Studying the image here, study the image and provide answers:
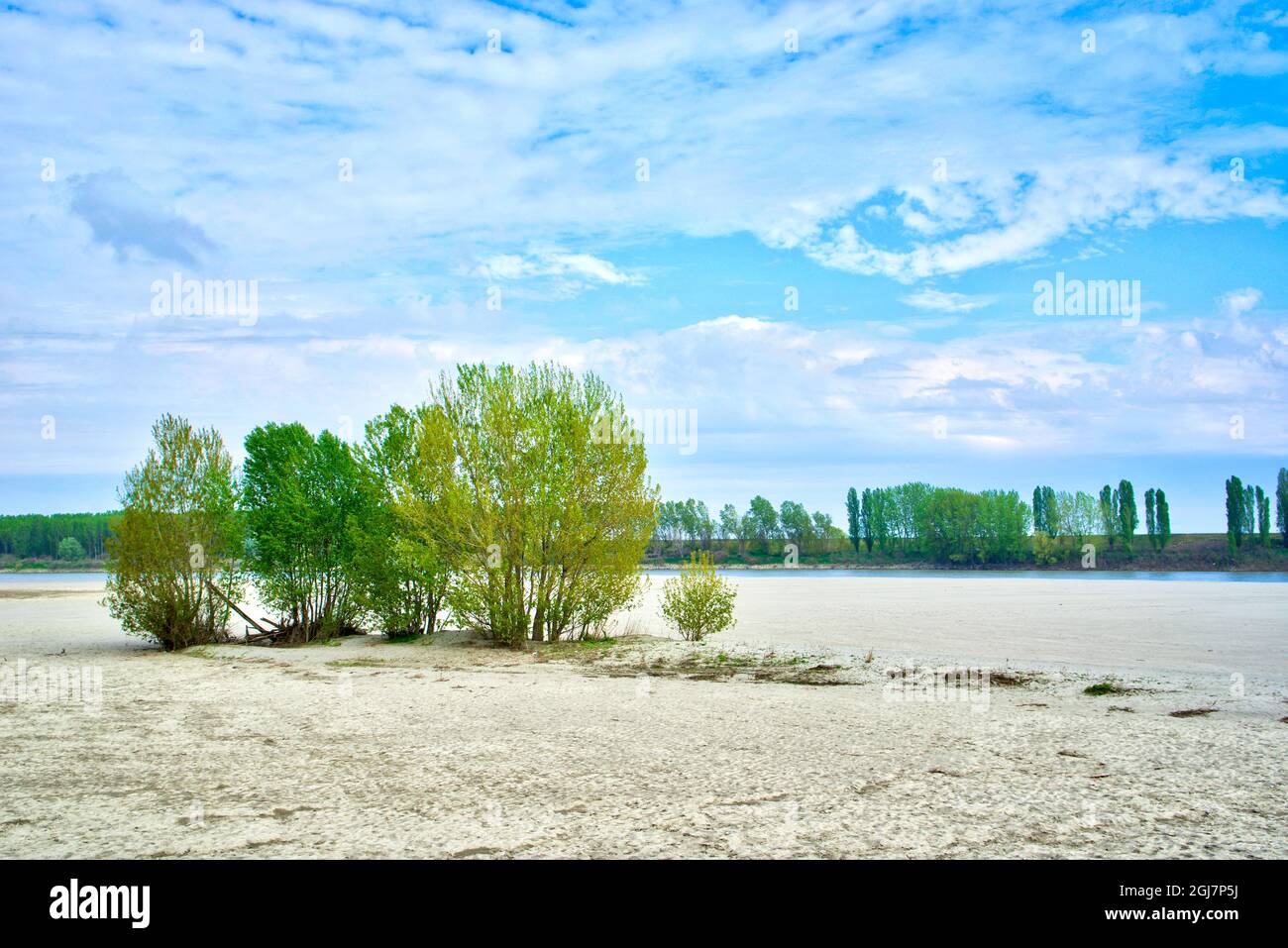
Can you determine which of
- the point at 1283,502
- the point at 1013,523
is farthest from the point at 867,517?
the point at 1283,502

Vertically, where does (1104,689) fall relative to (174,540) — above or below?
below

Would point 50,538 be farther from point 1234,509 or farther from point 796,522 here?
point 1234,509

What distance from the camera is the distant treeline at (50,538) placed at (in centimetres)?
16375

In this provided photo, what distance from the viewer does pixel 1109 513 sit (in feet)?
443

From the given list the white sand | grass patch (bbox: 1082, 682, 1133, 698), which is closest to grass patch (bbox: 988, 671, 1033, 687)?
the white sand

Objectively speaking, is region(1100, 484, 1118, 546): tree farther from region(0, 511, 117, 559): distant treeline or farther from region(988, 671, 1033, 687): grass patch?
region(0, 511, 117, 559): distant treeline

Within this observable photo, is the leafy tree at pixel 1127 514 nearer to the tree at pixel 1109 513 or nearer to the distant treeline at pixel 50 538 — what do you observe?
the tree at pixel 1109 513

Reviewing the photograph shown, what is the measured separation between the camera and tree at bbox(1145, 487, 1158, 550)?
130375 mm

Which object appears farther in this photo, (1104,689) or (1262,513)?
(1262,513)

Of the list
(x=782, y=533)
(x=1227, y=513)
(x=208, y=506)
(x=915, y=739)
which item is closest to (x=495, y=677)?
(x=915, y=739)

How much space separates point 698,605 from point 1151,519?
12640 cm

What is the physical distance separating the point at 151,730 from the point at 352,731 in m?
2.83
